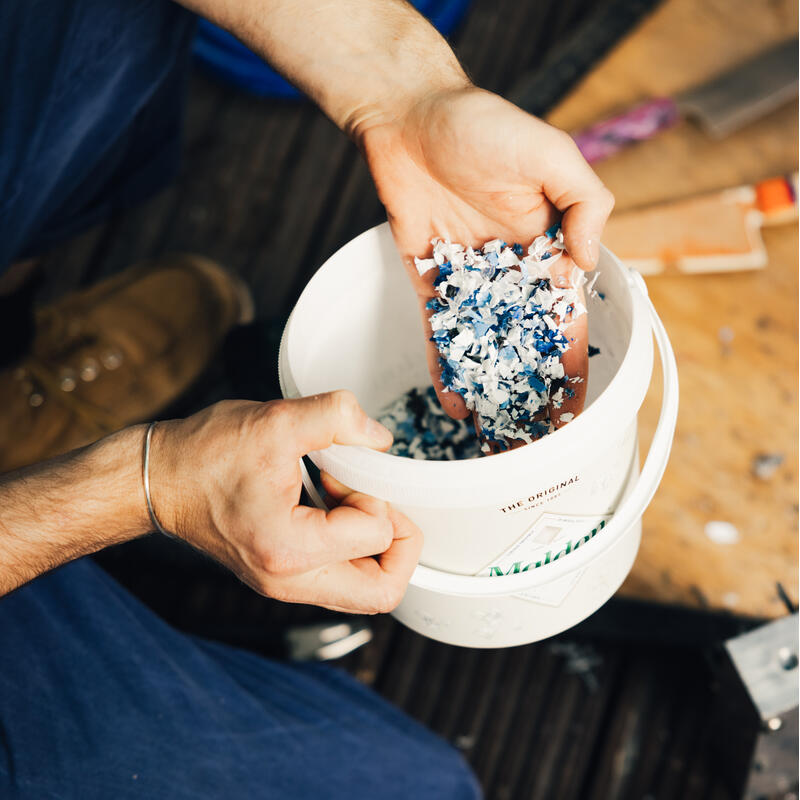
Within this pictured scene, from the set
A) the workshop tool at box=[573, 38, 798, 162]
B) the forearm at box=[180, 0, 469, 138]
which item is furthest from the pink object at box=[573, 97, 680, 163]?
the forearm at box=[180, 0, 469, 138]

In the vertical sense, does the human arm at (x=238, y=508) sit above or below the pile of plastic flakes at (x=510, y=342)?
below

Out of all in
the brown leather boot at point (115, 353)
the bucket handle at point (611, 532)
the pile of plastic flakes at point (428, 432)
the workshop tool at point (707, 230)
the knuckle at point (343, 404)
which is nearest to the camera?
the knuckle at point (343, 404)

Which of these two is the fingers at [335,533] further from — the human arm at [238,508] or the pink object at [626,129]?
the pink object at [626,129]

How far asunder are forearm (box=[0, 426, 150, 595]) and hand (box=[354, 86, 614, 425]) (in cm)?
28

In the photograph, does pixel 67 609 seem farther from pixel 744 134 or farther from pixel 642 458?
pixel 744 134

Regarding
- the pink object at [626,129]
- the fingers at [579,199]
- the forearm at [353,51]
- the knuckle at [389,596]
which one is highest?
the forearm at [353,51]

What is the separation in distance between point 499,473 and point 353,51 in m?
0.44

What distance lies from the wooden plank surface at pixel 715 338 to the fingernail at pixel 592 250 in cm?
32

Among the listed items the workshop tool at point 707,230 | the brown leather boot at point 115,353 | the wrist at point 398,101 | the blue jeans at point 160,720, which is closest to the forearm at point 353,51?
the wrist at point 398,101

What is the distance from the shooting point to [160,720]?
80 centimetres

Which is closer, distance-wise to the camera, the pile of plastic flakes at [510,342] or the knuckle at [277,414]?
the knuckle at [277,414]

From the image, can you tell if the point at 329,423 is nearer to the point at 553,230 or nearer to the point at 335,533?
the point at 335,533

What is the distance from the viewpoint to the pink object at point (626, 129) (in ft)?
3.51

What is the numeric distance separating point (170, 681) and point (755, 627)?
2.08ft
